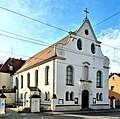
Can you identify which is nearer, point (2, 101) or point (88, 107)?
point (2, 101)

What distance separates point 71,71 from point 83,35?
6.63m

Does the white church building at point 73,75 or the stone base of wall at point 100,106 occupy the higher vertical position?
the white church building at point 73,75

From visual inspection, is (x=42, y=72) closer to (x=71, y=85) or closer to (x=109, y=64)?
(x=71, y=85)

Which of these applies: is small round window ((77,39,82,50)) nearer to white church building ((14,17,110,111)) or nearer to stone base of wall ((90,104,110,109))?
white church building ((14,17,110,111))

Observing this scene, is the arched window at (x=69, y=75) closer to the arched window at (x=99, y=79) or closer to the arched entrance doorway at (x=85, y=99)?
the arched entrance doorway at (x=85, y=99)

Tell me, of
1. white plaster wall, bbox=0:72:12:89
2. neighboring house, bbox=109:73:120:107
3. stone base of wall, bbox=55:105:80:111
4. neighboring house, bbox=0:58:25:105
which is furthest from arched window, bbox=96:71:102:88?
white plaster wall, bbox=0:72:12:89

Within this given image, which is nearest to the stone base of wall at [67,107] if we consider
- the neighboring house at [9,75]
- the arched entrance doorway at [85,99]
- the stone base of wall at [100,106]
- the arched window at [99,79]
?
the arched entrance doorway at [85,99]

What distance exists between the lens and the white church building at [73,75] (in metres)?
33.9

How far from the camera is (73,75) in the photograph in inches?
1410

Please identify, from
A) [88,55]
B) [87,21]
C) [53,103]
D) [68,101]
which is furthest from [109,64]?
[53,103]

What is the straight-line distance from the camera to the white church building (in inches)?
1334

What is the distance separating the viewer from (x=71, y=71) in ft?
118

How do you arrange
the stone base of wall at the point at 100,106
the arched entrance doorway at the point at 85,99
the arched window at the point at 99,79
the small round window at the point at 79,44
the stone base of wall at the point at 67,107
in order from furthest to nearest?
the arched window at the point at 99,79 < the stone base of wall at the point at 100,106 < the small round window at the point at 79,44 < the arched entrance doorway at the point at 85,99 < the stone base of wall at the point at 67,107

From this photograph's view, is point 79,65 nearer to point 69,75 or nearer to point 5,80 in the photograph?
point 69,75
